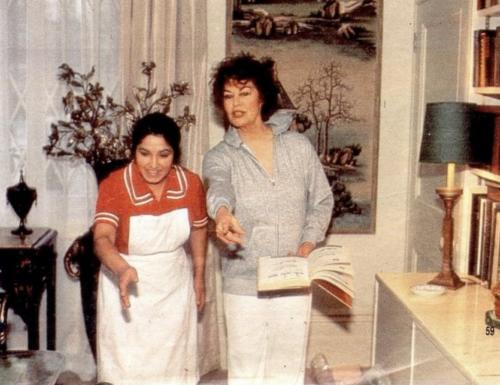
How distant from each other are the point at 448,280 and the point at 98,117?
1.54 m

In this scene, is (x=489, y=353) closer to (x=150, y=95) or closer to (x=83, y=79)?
(x=150, y=95)

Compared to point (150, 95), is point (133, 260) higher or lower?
lower

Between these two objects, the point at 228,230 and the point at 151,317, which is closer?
the point at 228,230

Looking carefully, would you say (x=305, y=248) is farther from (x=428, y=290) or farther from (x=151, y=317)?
(x=151, y=317)

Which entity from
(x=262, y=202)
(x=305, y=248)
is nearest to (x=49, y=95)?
(x=262, y=202)

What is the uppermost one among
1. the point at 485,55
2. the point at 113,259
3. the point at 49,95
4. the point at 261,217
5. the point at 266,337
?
the point at 485,55

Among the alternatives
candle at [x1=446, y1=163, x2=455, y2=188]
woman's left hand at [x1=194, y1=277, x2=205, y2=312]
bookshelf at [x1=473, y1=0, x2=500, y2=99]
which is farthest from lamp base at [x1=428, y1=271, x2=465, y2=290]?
woman's left hand at [x1=194, y1=277, x2=205, y2=312]

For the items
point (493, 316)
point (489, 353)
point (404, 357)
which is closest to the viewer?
point (489, 353)

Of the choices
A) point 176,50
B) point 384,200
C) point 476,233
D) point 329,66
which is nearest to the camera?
point 476,233

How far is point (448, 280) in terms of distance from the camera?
239 cm

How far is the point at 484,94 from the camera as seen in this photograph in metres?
2.53

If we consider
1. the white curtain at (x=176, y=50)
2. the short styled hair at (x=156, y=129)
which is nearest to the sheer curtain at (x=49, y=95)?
the white curtain at (x=176, y=50)

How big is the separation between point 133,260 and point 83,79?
1.10 m

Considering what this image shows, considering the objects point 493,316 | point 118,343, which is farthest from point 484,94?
point 118,343
